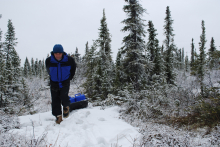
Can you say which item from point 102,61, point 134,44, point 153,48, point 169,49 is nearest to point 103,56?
point 102,61

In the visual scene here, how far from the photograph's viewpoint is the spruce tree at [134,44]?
11.5 metres

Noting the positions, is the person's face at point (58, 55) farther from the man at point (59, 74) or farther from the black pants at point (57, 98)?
the black pants at point (57, 98)

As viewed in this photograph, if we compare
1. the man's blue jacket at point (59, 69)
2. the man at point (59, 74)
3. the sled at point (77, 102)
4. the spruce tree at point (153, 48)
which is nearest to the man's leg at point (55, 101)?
the man at point (59, 74)

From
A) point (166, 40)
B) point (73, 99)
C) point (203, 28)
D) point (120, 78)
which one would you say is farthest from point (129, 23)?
point (203, 28)

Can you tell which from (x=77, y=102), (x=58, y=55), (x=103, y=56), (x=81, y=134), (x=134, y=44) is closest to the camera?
(x=81, y=134)

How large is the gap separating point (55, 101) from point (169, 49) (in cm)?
1932

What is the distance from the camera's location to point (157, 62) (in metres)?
16.9

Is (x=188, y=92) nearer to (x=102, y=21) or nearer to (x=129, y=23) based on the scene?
(x=129, y=23)

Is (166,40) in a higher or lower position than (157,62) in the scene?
higher

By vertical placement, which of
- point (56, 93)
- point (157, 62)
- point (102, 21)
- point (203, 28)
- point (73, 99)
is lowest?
point (73, 99)

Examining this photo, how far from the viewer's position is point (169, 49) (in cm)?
1902

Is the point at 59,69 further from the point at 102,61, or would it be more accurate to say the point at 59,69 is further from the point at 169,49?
the point at 169,49

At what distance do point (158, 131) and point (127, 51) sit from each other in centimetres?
937

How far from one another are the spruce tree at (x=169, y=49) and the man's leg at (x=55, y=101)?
55.2ft
